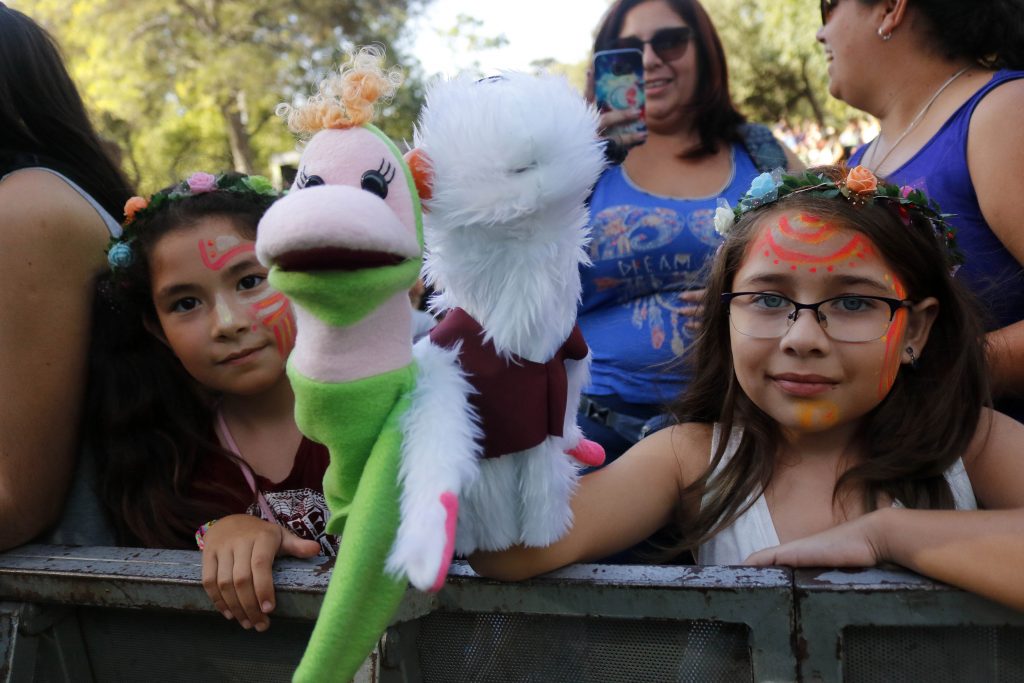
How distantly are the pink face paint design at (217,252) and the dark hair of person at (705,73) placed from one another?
1.47 m

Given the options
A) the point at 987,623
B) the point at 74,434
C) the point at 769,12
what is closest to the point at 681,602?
the point at 987,623

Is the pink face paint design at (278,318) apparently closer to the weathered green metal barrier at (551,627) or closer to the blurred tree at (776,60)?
the weathered green metal barrier at (551,627)

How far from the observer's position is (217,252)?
2027 millimetres

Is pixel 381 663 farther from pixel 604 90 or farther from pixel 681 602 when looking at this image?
pixel 604 90

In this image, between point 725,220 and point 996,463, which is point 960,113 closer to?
point 725,220

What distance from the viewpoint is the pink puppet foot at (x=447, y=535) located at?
1.03 m

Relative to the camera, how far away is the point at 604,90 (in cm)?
279

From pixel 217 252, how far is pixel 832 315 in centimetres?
133

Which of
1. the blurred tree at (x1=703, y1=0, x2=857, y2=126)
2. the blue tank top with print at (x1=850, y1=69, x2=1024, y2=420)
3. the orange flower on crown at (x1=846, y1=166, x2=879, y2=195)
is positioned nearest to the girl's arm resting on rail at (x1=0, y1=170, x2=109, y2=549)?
the orange flower on crown at (x1=846, y1=166, x2=879, y2=195)

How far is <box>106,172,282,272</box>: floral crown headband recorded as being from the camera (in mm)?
2094

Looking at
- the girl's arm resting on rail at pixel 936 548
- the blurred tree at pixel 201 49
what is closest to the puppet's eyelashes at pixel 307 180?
the girl's arm resting on rail at pixel 936 548

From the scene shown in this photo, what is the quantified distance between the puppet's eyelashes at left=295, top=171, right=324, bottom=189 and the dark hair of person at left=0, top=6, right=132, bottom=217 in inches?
52.7

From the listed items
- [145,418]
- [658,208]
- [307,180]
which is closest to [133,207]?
[145,418]

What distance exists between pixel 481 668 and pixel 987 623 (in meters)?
0.73
